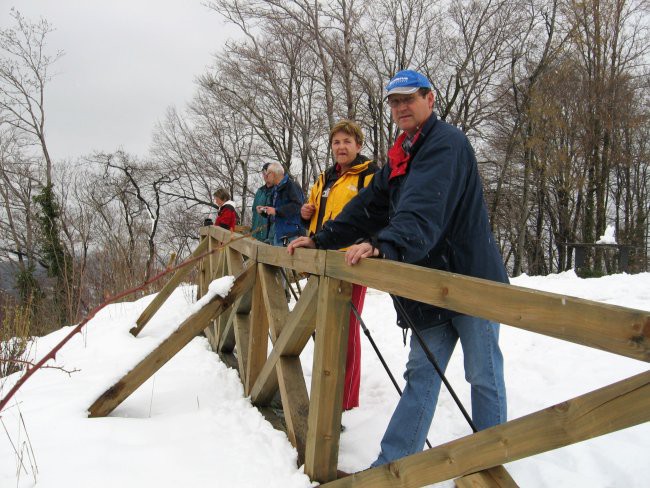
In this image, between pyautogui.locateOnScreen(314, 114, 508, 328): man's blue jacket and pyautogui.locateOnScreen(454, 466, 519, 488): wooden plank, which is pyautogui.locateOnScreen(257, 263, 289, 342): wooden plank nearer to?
pyautogui.locateOnScreen(314, 114, 508, 328): man's blue jacket

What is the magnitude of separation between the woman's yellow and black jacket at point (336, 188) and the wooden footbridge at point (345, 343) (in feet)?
1.59

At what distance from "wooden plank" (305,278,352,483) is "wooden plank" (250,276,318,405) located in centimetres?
24

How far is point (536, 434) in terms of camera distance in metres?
1.22

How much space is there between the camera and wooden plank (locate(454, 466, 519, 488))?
144 cm

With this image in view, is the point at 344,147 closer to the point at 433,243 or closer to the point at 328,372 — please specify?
the point at 433,243

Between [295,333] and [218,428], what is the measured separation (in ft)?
2.85

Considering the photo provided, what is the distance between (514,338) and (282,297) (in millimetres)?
2574

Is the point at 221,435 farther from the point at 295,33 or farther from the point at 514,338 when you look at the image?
the point at 295,33

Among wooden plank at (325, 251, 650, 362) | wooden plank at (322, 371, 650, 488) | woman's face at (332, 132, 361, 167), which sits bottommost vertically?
wooden plank at (322, 371, 650, 488)

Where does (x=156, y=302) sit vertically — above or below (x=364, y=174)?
below

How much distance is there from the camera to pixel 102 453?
2.48m

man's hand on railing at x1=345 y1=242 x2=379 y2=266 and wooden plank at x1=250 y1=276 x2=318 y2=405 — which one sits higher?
man's hand on railing at x1=345 y1=242 x2=379 y2=266

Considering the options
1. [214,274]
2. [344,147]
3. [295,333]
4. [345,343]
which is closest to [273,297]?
[295,333]

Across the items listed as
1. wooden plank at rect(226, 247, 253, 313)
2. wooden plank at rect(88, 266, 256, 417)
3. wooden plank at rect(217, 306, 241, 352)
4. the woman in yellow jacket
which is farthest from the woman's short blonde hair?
wooden plank at rect(217, 306, 241, 352)
